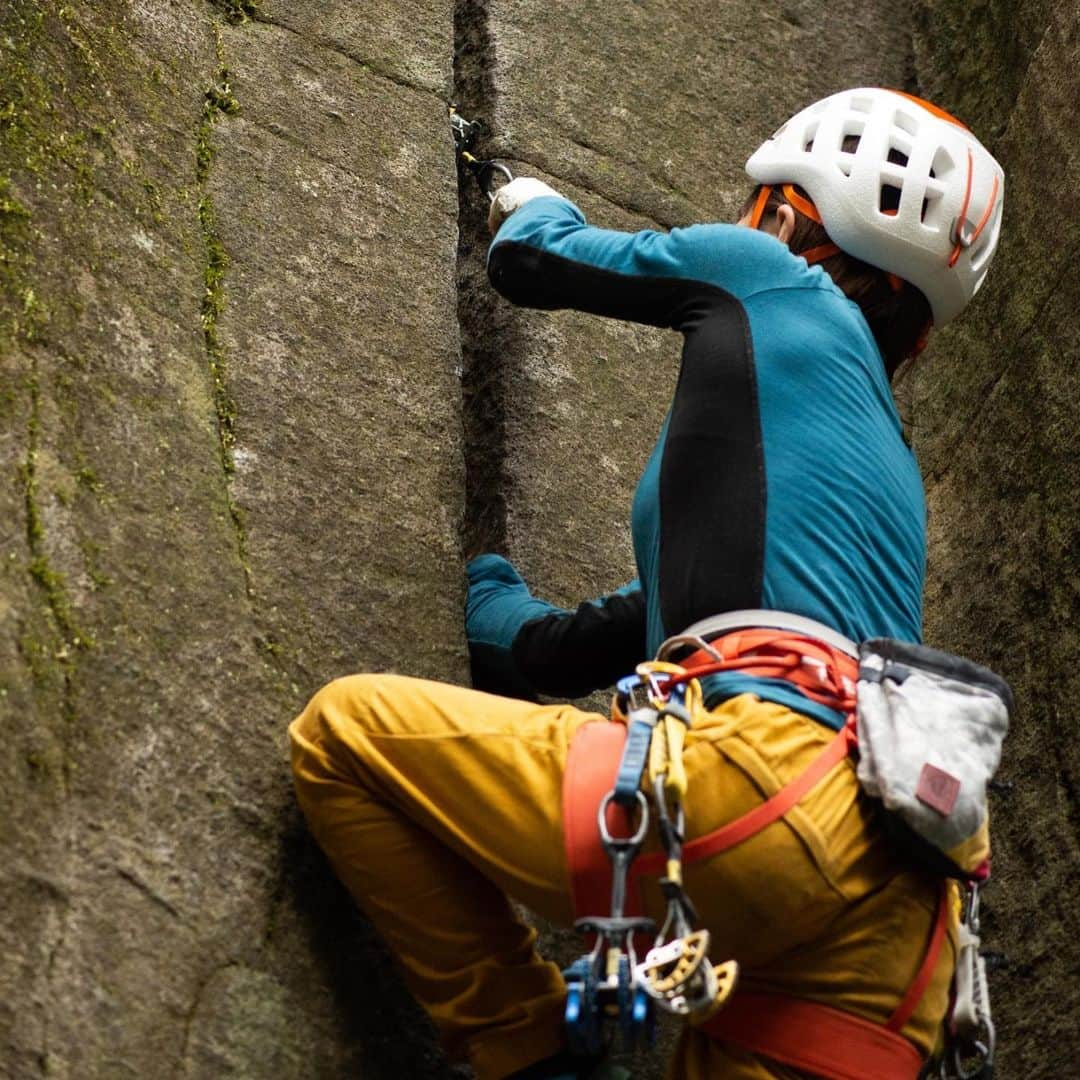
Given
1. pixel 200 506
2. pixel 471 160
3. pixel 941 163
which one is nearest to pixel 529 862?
pixel 200 506

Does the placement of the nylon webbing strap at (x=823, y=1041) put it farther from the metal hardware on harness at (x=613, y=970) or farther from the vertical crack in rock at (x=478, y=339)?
the vertical crack in rock at (x=478, y=339)

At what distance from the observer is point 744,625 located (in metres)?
2.58

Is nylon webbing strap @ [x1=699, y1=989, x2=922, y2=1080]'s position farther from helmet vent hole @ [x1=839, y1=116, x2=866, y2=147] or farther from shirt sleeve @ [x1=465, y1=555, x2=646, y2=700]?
helmet vent hole @ [x1=839, y1=116, x2=866, y2=147]

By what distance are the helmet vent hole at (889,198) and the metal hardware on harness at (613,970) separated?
1.25 m

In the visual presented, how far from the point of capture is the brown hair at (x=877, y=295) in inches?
120

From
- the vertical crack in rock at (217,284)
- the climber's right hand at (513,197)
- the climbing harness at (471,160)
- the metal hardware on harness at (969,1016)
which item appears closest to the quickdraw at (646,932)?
the metal hardware on harness at (969,1016)

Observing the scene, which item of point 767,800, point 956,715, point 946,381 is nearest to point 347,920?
point 767,800

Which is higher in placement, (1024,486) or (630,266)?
(630,266)

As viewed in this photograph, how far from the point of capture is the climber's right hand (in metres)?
3.23

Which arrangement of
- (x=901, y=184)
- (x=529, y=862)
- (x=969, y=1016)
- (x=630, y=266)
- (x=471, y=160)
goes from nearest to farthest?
1. (x=529, y=862)
2. (x=969, y=1016)
3. (x=630, y=266)
4. (x=901, y=184)
5. (x=471, y=160)

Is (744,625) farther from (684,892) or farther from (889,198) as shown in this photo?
(889,198)

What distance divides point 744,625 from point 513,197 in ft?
3.47

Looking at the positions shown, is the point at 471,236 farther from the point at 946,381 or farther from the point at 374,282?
the point at 946,381

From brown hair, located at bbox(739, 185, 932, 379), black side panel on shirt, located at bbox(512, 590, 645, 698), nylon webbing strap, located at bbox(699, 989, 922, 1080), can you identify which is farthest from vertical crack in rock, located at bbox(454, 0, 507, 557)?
nylon webbing strap, located at bbox(699, 989, 922, 1080)
